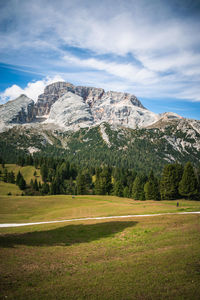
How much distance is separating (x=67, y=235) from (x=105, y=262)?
10.6 meters

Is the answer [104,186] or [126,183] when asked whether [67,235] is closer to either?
[104,186]

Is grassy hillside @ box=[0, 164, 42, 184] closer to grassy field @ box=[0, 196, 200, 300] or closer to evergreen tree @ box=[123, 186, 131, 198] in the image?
evergreen tree @ box=[123, 186, 131, 198]

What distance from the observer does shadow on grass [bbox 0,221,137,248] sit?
2006cm

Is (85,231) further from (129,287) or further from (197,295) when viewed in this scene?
(197,295)

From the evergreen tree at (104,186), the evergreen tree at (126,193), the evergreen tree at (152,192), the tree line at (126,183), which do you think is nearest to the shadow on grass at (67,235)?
the tree line at (126,183)

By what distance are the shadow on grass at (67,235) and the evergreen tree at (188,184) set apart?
40.1 m

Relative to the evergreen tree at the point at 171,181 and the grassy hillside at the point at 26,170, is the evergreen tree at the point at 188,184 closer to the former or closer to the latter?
the evergreen tree at the point at 171,181

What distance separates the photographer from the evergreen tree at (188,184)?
58537 mm

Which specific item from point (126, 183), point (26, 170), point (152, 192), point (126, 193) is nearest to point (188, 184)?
point (152, 192)

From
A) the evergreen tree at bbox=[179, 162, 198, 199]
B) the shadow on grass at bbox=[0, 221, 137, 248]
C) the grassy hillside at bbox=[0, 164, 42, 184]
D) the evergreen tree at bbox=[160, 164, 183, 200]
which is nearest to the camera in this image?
the shadow on grass at bbox=[0, 221, 137, 248]

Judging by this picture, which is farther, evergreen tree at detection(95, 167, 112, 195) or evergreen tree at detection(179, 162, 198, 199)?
evergreen tree at detection(95, 167, 112, 195)

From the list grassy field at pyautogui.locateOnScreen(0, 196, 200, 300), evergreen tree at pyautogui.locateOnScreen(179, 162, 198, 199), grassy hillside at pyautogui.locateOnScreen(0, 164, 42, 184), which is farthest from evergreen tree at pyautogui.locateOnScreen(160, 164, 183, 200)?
grassy hillside at pyautogui.locateOnScreen(0, 164, 42, 184)

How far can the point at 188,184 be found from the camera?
59.0 meters

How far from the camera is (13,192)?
332 ft
